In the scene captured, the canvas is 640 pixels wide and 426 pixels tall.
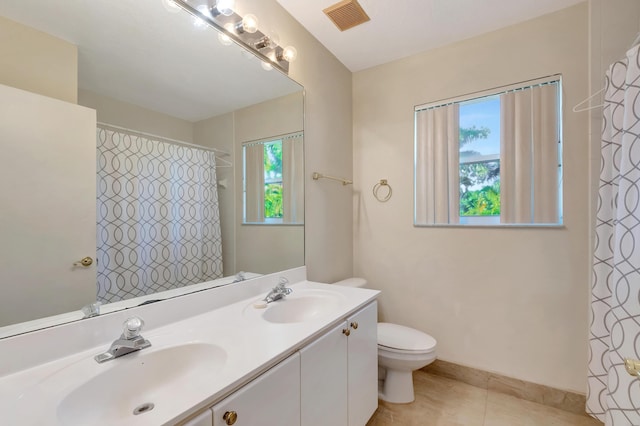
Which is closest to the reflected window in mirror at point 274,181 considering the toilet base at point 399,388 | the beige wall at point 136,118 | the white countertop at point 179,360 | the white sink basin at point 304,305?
the beige wall at point 136,118

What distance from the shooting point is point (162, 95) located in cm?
110

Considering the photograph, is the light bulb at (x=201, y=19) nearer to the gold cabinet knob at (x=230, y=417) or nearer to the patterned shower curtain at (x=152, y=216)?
the patterned shower curtain at (x=152, y=216)

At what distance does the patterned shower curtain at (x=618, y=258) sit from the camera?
1.13 metres

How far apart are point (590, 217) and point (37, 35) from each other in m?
2.56

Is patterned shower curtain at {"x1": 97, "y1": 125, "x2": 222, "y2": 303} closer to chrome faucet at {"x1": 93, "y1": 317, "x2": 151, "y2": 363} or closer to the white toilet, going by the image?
chrome faucet at {"x1": 93, "y1": 317, "x2": 151, "y2": 363}

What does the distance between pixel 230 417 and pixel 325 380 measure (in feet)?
1.61

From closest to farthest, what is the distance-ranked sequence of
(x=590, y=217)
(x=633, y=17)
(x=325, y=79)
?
(x=633, y=17), (x=590, y=217), (x=325, y=79)

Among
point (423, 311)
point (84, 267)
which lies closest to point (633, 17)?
point (423, 311)

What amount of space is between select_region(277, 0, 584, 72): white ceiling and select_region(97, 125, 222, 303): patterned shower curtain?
1225 mm

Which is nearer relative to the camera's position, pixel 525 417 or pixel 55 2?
pixel 55 2

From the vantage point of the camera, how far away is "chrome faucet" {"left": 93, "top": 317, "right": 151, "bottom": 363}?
79 cm

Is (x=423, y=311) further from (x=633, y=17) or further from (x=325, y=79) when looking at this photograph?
(x=633, y=17)

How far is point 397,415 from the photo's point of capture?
1653 mm

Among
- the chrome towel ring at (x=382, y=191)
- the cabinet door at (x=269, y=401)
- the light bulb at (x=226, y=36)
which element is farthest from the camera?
the chrome towel ring at (x=382, y=191)
